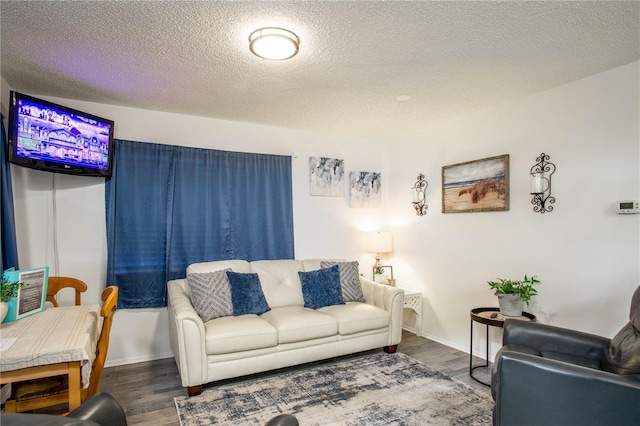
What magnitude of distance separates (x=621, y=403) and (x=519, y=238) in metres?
1.77

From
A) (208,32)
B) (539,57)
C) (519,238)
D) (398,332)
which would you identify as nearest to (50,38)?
(208,32)

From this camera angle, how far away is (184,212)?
3549 mm

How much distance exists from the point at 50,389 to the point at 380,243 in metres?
3.40

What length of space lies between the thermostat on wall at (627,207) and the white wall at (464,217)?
48mm

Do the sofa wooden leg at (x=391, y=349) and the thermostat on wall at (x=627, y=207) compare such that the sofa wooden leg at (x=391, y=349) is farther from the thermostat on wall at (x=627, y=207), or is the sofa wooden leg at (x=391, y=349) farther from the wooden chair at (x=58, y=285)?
the wooden chair at (x=58, y=285)

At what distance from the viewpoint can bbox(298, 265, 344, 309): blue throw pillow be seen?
3.53 meters

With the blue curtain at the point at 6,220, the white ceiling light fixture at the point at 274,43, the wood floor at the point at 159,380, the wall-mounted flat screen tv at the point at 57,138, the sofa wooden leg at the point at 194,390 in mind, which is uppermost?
the white ceiling light fixture at the point at 274,43

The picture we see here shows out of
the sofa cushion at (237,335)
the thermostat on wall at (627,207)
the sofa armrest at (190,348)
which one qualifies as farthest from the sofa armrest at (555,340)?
the sofa armrest at (190,348)

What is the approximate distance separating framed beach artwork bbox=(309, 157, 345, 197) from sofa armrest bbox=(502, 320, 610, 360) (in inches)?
98.8

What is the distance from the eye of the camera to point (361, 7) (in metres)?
1.81

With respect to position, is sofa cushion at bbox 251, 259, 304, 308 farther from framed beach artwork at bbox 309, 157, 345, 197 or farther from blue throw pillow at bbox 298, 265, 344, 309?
framed beach artwork at bbox 309, 157, 345, 197

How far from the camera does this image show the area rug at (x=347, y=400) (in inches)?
91.0

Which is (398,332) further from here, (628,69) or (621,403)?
(628,69)

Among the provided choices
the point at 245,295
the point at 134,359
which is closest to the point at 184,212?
the point at 245,295
